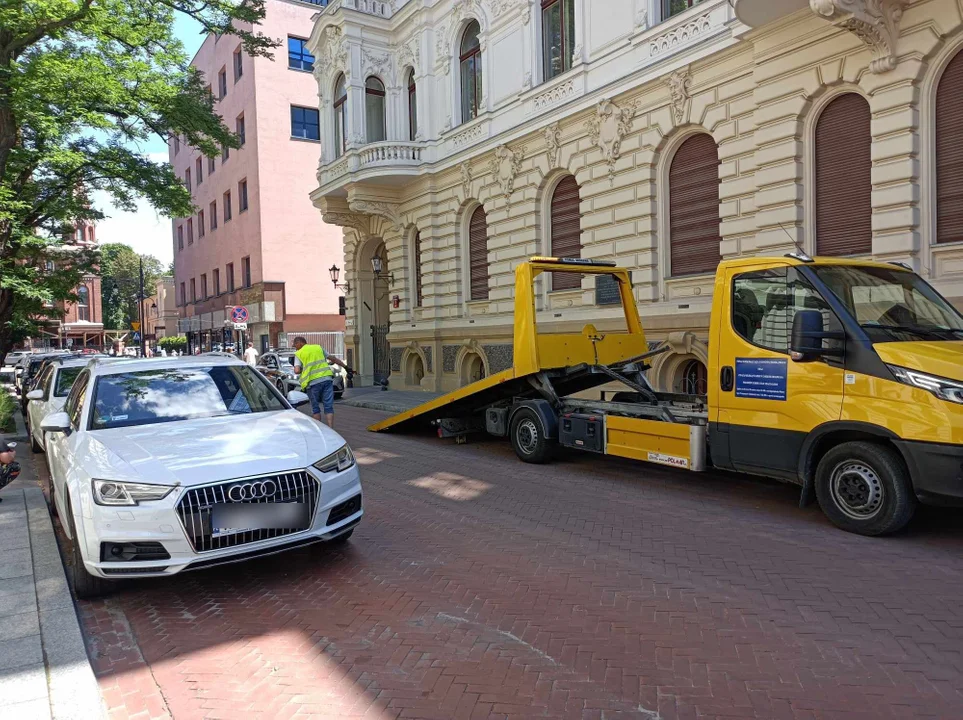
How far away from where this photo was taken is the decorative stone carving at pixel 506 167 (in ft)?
59.6

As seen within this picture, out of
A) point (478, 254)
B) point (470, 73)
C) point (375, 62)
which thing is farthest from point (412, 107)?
point (478, 254)

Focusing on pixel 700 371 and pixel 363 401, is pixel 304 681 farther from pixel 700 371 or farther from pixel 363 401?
pixel 363 401

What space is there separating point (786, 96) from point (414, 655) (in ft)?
37.3

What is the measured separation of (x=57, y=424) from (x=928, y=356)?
7093mm

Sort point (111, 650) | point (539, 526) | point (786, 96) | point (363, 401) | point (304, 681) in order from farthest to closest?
point (363, 401)
point (786, 96)
point (539, 526)
point (111, 650)
point (304, 681)

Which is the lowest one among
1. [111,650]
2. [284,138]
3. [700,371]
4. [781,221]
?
[111,650]

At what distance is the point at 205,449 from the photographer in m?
4.98

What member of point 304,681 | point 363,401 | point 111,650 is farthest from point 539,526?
point 363,401

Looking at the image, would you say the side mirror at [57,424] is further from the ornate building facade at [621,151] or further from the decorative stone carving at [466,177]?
the decorative stone carving at [466,177]

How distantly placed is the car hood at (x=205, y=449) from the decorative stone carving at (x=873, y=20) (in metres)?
9.24

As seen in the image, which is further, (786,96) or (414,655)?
(786,96)

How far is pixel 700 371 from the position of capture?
13.6m

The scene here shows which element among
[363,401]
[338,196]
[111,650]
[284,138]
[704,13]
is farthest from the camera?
[284,138]

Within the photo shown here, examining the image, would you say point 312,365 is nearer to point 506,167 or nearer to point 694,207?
point 694,207
